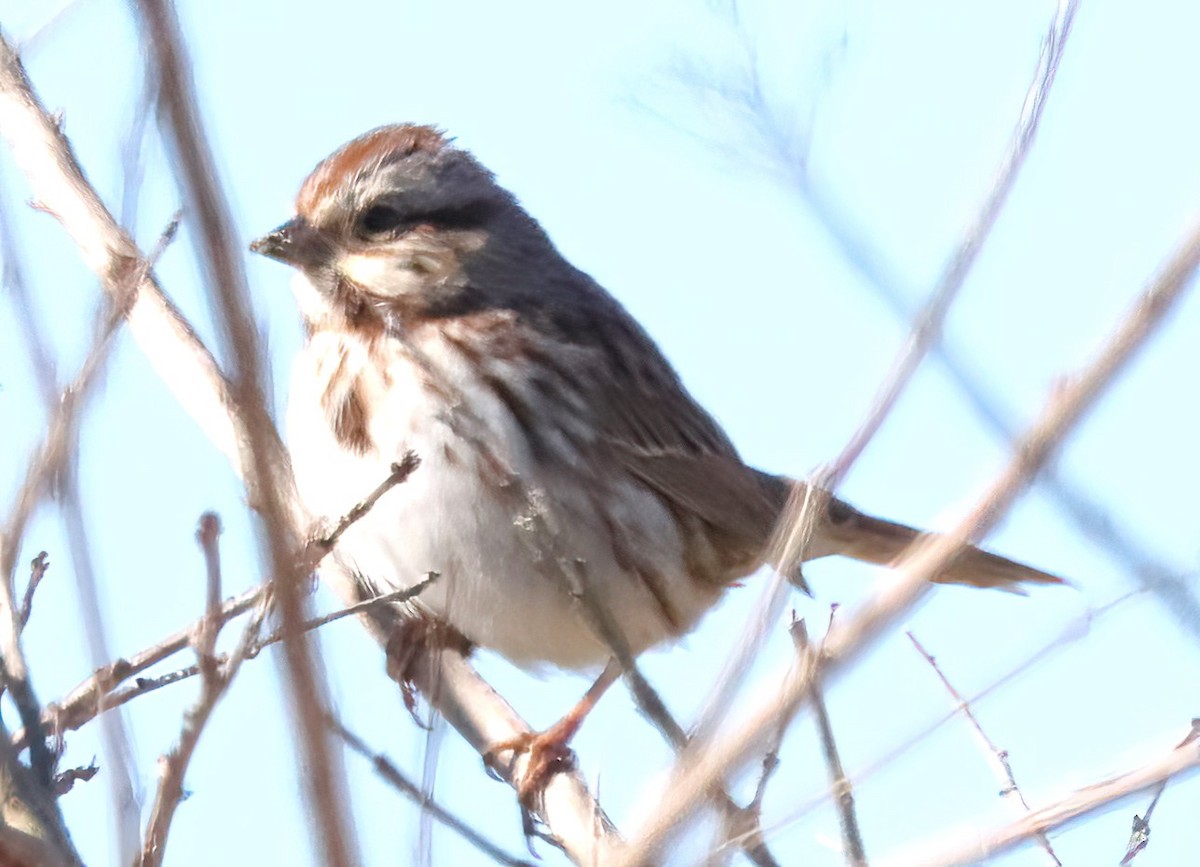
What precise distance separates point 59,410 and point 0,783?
0.56 metres

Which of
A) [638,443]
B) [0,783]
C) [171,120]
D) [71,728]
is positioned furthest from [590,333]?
[171,120]

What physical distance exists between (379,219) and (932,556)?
3.63 meters

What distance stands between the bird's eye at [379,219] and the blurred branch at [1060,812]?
3.64 m

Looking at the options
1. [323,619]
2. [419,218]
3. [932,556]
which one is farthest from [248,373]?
[419,218]

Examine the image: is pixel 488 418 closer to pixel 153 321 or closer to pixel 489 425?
pixel 489 425

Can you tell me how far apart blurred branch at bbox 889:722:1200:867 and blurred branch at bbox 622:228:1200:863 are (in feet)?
0.75

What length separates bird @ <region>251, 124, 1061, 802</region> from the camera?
15.5 feet

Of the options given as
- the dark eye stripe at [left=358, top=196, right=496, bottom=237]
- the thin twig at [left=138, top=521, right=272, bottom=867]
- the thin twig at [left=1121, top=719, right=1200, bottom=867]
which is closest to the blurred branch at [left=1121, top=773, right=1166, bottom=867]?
the thin twig at [left=1121, top=719, right=1200, bottom=867]

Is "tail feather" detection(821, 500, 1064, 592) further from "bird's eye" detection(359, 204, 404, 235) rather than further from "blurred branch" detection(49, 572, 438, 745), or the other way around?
"blurred branch" detection(49, 572, 438, 745)

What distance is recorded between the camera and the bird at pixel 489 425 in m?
4.71

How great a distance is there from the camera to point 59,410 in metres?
2.39

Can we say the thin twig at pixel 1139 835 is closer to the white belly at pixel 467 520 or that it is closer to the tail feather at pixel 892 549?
the white belly at pixel 467 520

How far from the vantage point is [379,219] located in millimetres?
5223

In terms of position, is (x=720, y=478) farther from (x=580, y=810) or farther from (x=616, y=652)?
(x=616, y=652)
